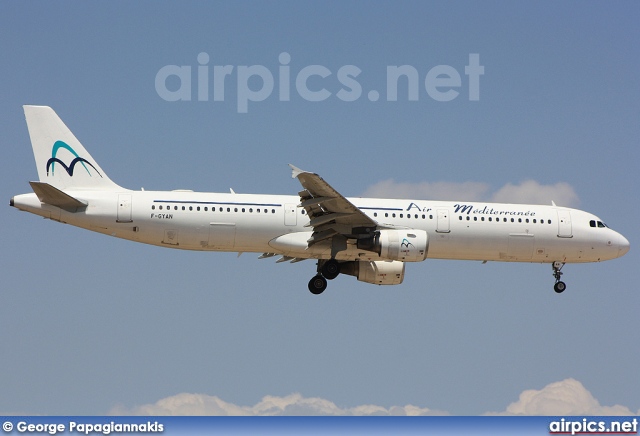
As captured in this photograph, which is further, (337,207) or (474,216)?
(474,216)

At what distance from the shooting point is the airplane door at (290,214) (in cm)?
4294

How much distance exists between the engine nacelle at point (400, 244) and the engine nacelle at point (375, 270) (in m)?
3.18

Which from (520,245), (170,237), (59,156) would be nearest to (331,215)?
(170,237)

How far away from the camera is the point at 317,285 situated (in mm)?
44312

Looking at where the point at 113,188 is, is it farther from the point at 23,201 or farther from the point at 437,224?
the point at 437,224

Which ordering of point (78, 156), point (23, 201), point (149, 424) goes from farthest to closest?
point (78, 156)
point (23, 201)
point (149, 424)

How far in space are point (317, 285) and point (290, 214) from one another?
3252mm

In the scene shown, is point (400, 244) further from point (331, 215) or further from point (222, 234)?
point (222, 234)

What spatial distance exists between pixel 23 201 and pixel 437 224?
15964 millimetres

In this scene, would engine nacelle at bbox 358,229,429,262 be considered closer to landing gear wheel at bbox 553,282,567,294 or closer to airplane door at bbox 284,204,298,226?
airplane door at bbox 284,204,298,226

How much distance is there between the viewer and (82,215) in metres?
42.1

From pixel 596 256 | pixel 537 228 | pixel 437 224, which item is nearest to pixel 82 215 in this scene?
pixel 437 224

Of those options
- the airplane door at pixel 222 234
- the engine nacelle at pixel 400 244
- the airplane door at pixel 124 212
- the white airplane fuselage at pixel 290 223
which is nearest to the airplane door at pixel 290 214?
the white airplane fuselage at pixel 290 223

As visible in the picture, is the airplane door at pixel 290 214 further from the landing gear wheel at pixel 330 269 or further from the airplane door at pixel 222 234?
the landing gear wheel at pixel 330 269
